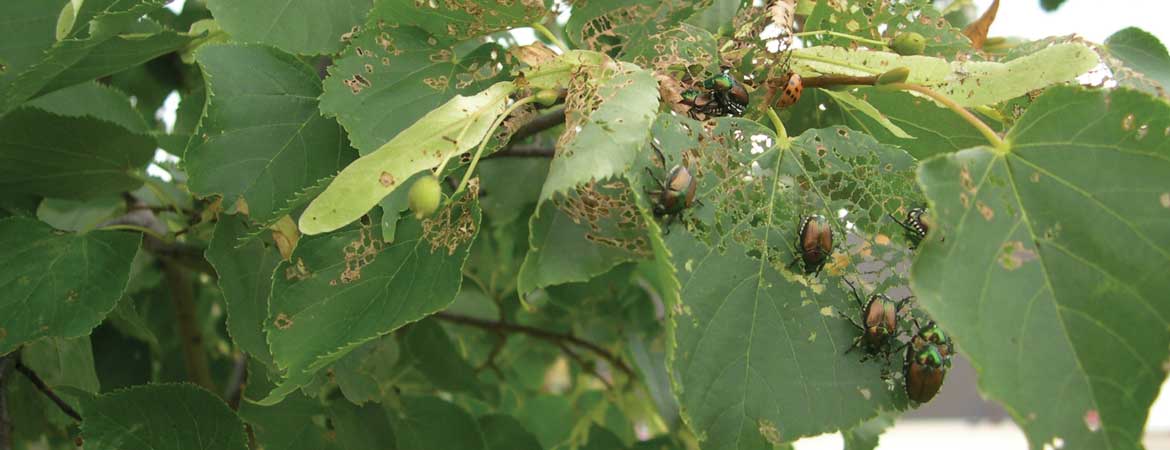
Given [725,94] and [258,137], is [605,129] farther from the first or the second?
[258,137]

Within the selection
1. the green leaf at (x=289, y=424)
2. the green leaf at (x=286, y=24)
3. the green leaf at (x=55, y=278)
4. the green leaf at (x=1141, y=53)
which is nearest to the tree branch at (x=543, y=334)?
the green leaf at (x=289, y=424)

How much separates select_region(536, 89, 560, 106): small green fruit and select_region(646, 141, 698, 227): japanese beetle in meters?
0.13

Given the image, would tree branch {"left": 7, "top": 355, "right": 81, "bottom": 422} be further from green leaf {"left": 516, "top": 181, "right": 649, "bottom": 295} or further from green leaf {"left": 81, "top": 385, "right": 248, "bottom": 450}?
green leaf {"left": 516, "top": 181, "right": 649, "bottom": 295}

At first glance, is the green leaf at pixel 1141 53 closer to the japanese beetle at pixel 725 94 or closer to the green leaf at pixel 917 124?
the green leaf at pixel 917 124

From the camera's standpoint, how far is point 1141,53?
140 cm

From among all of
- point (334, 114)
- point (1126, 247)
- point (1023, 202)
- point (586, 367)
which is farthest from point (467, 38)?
point (586, 367)

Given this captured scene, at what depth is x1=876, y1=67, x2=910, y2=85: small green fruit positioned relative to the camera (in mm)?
1071

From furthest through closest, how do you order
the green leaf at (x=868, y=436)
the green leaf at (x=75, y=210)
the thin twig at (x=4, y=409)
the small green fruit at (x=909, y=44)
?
the green leaf at (x=75, y=210) < the green leaf at (x=868, y=436) < the thin twig at (x=4, y=409) < the small green fruit at (x=909, y=44)

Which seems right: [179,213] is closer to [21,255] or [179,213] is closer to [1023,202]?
[21,255]

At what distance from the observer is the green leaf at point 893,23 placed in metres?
1.27

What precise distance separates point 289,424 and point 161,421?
207 millimetres

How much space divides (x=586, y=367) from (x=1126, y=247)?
174cm

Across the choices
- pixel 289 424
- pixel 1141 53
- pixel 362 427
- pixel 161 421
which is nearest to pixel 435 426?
pixel 362 427

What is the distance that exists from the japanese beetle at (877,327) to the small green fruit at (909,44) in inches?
13.3
